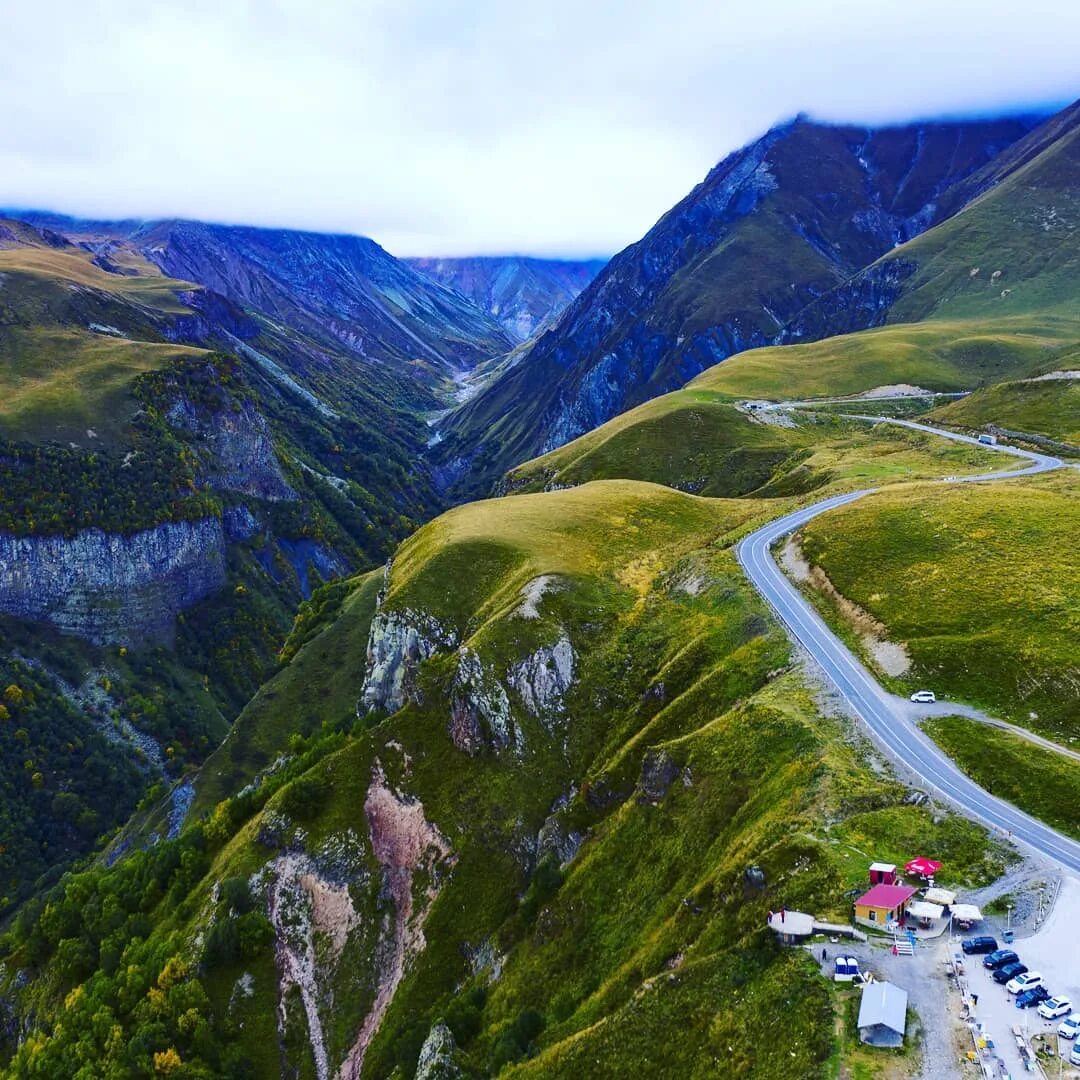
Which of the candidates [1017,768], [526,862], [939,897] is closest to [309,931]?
[526,862]

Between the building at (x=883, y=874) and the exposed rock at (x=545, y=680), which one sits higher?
the building at (x=883, y=874)

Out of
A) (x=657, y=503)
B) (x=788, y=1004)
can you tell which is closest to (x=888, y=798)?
(x=788, y=1004)

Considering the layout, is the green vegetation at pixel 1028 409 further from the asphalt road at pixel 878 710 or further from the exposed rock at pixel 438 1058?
the exposed rock at pixel 438 1058

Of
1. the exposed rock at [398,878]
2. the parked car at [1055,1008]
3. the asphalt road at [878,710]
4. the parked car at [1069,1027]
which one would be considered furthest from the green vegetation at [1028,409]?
the exposed rock at [398,878]

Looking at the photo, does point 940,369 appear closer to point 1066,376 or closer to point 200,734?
point 1066,376

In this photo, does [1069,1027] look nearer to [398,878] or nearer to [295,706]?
[398,878]

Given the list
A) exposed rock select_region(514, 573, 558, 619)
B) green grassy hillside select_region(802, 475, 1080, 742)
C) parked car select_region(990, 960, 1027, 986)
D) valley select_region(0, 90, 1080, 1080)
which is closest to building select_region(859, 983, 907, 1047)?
valley select_region(0, 90, 1080, 1080)
